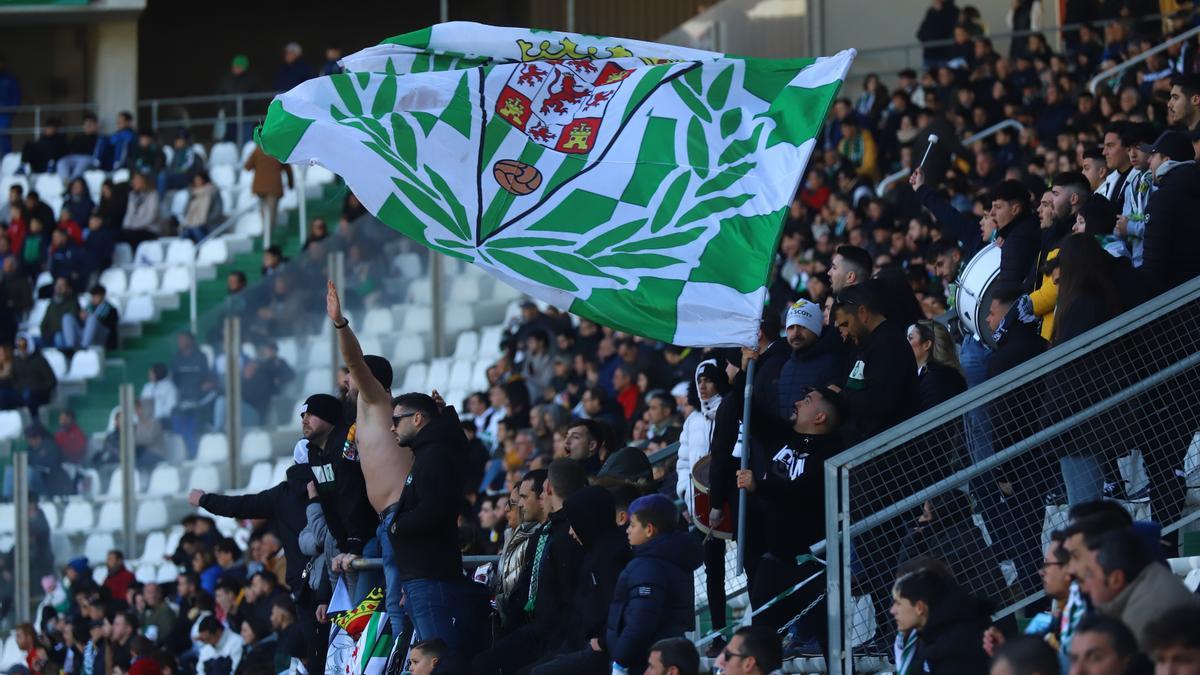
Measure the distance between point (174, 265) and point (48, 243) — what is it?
205 centimetres

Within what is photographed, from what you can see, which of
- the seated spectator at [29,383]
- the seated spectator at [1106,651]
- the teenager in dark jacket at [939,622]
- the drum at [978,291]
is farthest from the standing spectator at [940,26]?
the seated spectator at [1106,651]

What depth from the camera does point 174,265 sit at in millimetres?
23656

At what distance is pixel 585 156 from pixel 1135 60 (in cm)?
959

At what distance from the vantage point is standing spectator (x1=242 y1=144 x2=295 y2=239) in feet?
76.7

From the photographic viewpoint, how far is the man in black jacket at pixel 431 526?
9.20 m

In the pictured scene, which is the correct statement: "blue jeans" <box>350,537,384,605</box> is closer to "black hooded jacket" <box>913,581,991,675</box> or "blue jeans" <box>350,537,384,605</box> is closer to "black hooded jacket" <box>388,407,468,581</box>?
"black hooded jacket" <box>388,407,468,581</box>

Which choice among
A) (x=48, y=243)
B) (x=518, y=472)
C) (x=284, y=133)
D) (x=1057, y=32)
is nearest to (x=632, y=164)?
(x=284, y=133)

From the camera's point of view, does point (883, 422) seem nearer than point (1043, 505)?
No

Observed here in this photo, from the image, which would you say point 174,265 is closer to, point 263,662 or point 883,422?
point 263,662

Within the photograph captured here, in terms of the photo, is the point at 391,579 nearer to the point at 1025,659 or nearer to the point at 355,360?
the point at 355,360

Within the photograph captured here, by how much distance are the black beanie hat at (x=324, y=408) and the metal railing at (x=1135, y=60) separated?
9.50 meters

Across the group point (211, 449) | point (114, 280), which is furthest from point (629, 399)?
point (114, 280)

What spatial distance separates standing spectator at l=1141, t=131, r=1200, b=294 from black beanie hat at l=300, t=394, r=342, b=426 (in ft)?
12.7

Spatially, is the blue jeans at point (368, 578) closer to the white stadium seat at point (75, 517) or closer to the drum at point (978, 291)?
the drum at point (978, 291)
